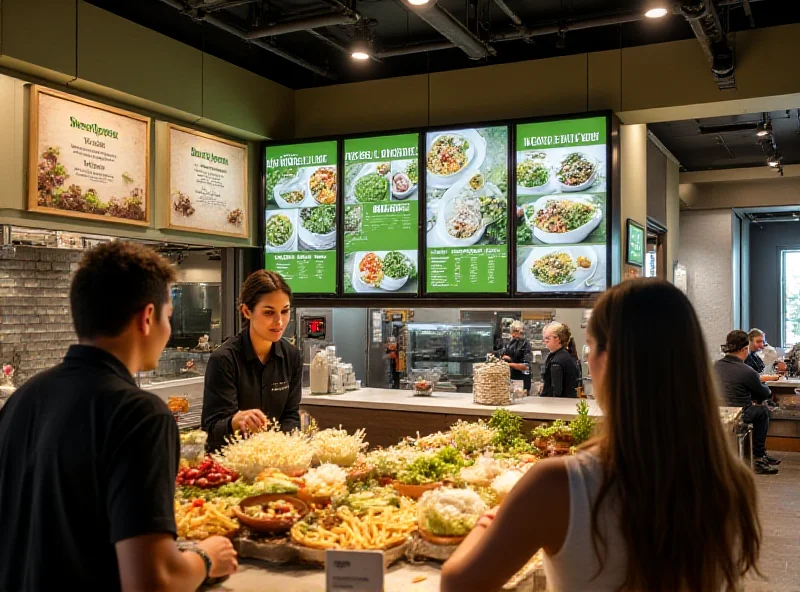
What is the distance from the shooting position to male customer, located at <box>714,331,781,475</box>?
8.40 metres

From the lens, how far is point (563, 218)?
6.10m

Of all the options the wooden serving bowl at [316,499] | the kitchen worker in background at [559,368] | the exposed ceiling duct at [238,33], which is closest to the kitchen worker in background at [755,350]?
the kitchen worker in background at [559,368]

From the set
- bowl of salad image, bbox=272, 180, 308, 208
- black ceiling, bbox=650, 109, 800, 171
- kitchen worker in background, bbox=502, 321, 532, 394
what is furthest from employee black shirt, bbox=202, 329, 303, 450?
black ceiling, bbox=650, 109, 800, 171

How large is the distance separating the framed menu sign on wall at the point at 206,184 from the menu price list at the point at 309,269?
1.46 ft

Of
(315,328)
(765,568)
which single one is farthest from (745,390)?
(315,328)

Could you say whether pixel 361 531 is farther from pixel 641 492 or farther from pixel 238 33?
pixel 238 33

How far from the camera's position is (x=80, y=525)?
159 cm

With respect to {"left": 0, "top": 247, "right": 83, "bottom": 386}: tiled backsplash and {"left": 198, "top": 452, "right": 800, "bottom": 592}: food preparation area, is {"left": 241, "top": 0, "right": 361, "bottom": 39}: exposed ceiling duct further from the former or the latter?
{"left": 198, "top": 452, "right": 800, "bottom": 592}: food preparation area

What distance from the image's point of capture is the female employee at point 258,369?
12.3ft

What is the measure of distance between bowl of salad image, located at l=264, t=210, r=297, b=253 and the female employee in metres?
3.09

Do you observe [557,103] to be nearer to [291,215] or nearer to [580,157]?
[580,157]

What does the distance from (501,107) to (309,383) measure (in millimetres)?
3098

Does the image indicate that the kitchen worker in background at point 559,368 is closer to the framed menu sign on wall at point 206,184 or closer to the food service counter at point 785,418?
the framed menu sign on wall at point 206,184

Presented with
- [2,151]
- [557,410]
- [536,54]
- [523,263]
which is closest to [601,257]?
[523,263]
